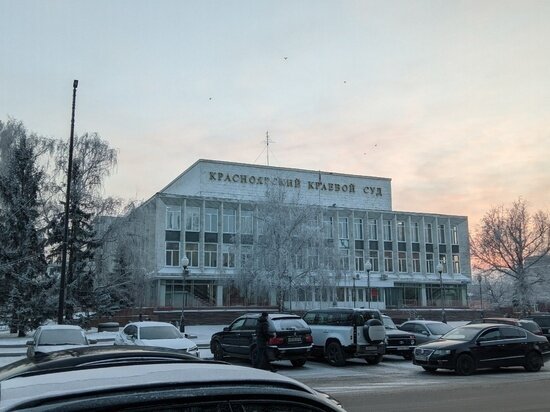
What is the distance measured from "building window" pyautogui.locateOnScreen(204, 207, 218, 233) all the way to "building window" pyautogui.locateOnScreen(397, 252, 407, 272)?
2550cm

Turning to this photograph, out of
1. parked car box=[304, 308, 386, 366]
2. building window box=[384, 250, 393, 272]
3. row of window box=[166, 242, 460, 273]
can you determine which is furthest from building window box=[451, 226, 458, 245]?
parked car box=[304, 308, 386, 366]

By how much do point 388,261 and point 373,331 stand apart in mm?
53823

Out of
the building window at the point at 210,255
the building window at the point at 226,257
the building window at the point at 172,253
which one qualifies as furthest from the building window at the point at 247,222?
the building window at the point at 172,253

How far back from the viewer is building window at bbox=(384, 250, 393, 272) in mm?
72500

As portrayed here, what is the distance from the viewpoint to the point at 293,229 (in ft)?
143

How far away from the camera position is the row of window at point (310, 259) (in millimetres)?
44725

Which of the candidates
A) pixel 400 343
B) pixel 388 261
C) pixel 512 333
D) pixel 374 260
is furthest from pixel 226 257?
pixel 512 333

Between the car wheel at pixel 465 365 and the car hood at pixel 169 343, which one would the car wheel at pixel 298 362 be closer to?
the car hood at pixel 169 343

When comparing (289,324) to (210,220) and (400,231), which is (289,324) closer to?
(210,220)

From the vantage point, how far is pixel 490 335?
19.0 m

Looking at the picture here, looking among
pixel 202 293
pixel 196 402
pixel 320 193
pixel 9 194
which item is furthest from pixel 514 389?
pixel 320 193

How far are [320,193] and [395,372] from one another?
2149 inches

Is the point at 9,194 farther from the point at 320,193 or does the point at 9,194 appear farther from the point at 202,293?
the point at 320,193

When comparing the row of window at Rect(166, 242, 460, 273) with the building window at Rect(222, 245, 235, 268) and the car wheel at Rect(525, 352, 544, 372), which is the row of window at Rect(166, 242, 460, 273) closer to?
the building window at Rect(222, 245, 235, 268)
